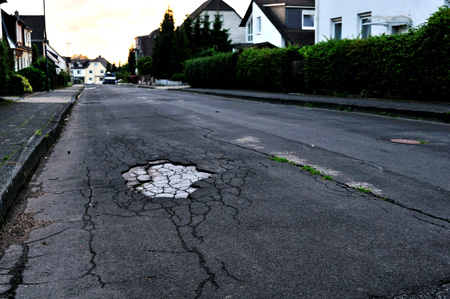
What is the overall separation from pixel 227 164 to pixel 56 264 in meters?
3.15

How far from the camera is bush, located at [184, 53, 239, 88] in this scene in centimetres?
2891

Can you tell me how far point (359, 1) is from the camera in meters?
23.2

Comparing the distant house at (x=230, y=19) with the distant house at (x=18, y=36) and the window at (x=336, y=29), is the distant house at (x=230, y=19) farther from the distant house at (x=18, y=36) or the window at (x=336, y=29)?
the window at (x=336, y=29)

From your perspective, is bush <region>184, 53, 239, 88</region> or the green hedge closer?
the green hedge

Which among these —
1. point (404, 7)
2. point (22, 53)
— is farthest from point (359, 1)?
point (22, 53)

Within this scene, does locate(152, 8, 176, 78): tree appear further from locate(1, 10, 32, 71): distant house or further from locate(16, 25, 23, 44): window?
locate(16, 25, 23, 44): window

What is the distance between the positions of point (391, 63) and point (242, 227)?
12978mm

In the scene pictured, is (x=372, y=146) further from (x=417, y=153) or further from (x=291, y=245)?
(x=291, y=245)

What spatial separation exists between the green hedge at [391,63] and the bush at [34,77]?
19.1 meters

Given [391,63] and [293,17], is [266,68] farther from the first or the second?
[293,17]

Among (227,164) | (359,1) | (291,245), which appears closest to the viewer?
(291,245)

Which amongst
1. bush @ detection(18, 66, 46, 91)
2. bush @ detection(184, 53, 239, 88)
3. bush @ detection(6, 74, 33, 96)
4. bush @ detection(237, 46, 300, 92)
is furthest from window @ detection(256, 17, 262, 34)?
bush @ detection(6, 74, 33, 96)

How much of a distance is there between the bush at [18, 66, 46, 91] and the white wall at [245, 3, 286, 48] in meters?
20.5

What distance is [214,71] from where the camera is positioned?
31.4 metres
